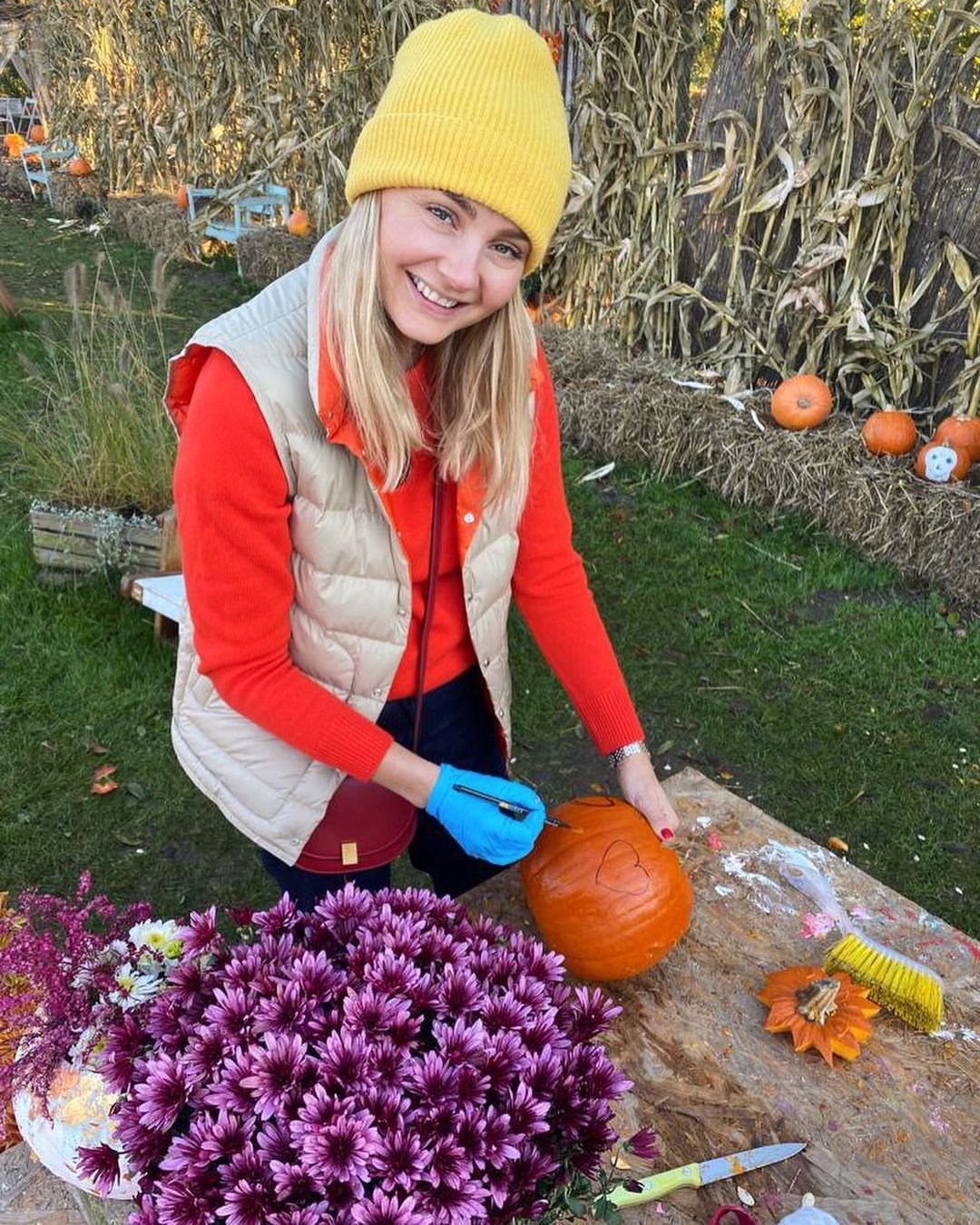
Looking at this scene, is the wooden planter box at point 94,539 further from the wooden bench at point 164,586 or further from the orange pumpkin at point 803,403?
the orange pumpkin at point 803,403

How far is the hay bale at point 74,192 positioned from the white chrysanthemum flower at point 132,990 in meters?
10.5

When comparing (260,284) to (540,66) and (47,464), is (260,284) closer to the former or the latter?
(47,464)

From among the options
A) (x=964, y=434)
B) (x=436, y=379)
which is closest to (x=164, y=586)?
(x=436, y=379)

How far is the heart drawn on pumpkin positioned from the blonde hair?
589 millimetres

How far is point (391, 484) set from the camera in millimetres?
1496

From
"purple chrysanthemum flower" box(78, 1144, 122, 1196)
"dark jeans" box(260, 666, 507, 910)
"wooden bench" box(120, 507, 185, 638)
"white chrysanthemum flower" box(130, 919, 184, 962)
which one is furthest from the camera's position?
"wooden bench" box(120, 507, 185, 638)

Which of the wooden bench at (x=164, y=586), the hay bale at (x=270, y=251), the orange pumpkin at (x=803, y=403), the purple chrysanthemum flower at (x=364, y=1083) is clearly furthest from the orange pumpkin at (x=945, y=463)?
the hay bale at (x=270, y=251)

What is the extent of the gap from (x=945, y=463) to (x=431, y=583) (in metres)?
3.46

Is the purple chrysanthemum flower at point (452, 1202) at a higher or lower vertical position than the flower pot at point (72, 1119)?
higher

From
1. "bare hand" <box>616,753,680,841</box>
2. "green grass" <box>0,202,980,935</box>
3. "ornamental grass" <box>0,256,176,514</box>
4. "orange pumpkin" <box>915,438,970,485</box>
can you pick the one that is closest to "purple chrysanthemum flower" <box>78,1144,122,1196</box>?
"bare hand" <box>616,753,680,841</box>

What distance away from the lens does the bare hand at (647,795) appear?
5.57ft

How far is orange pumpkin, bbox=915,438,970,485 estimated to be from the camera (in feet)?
14.3

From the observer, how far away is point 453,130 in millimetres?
1354

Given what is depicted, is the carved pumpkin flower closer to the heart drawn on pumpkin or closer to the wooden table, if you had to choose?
the wooden table
